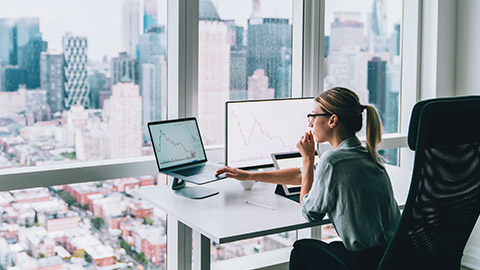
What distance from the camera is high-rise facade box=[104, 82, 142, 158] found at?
9.05ft

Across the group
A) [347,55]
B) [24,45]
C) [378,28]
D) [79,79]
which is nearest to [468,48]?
[378,28]

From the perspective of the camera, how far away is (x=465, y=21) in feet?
12.3

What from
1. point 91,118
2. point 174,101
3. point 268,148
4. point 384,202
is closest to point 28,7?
point 91,118

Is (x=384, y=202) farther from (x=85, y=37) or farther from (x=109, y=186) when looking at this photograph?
(x=85, y=37)

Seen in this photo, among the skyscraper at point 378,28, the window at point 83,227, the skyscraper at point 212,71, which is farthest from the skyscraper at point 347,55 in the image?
the window at point 83,227

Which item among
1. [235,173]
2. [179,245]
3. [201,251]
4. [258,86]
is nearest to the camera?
[201,251]

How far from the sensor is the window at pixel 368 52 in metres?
3.53

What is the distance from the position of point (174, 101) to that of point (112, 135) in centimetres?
35

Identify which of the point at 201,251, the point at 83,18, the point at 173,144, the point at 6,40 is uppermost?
the point at 83,18

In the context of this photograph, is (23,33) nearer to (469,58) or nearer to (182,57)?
(182,57)

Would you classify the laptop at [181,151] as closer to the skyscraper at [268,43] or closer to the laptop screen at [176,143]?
the laptop screen at [176,143]

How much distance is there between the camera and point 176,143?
103 inches

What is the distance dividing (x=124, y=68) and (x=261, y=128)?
2.34 ft

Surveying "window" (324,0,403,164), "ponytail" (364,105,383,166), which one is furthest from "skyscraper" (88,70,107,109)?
"window" (324,0,403,164)
